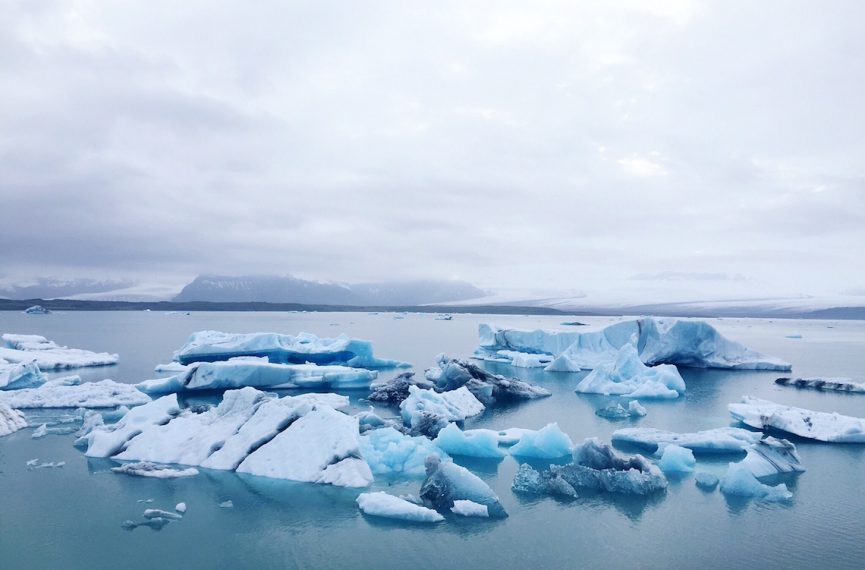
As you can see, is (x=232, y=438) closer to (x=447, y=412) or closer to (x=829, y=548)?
(x=447, y=412)

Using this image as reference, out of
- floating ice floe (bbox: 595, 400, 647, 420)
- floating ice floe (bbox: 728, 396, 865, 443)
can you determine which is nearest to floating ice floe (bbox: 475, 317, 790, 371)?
floating ice floe (bbox: 595, 400, 647, 420)

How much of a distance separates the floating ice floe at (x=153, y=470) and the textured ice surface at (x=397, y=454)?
2148 millimetres

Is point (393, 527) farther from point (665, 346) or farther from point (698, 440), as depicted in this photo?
point (665, 346)

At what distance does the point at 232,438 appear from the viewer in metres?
8.02

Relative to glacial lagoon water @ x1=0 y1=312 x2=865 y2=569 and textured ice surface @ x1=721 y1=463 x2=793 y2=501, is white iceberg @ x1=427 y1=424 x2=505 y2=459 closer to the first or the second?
glacial lagoon water @ x1=0 y1=312 x2=865 y2=569

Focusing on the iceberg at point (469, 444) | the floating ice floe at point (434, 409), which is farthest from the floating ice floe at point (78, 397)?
the iceberg at point (469, 444)

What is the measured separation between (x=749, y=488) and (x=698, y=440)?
2098mm

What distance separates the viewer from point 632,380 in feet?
52.9

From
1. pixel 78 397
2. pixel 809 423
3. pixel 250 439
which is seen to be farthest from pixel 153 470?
pixel 809 423

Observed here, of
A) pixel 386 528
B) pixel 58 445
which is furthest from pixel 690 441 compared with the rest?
pixel 58 445

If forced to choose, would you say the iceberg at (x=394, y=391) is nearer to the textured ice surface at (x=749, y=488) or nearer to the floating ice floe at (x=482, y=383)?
the floating ice floe at (x=482, y=383)

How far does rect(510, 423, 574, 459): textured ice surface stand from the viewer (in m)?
8.67

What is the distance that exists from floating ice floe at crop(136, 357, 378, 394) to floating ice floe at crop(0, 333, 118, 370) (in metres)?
4.73

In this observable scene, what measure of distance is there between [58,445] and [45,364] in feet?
36.7
